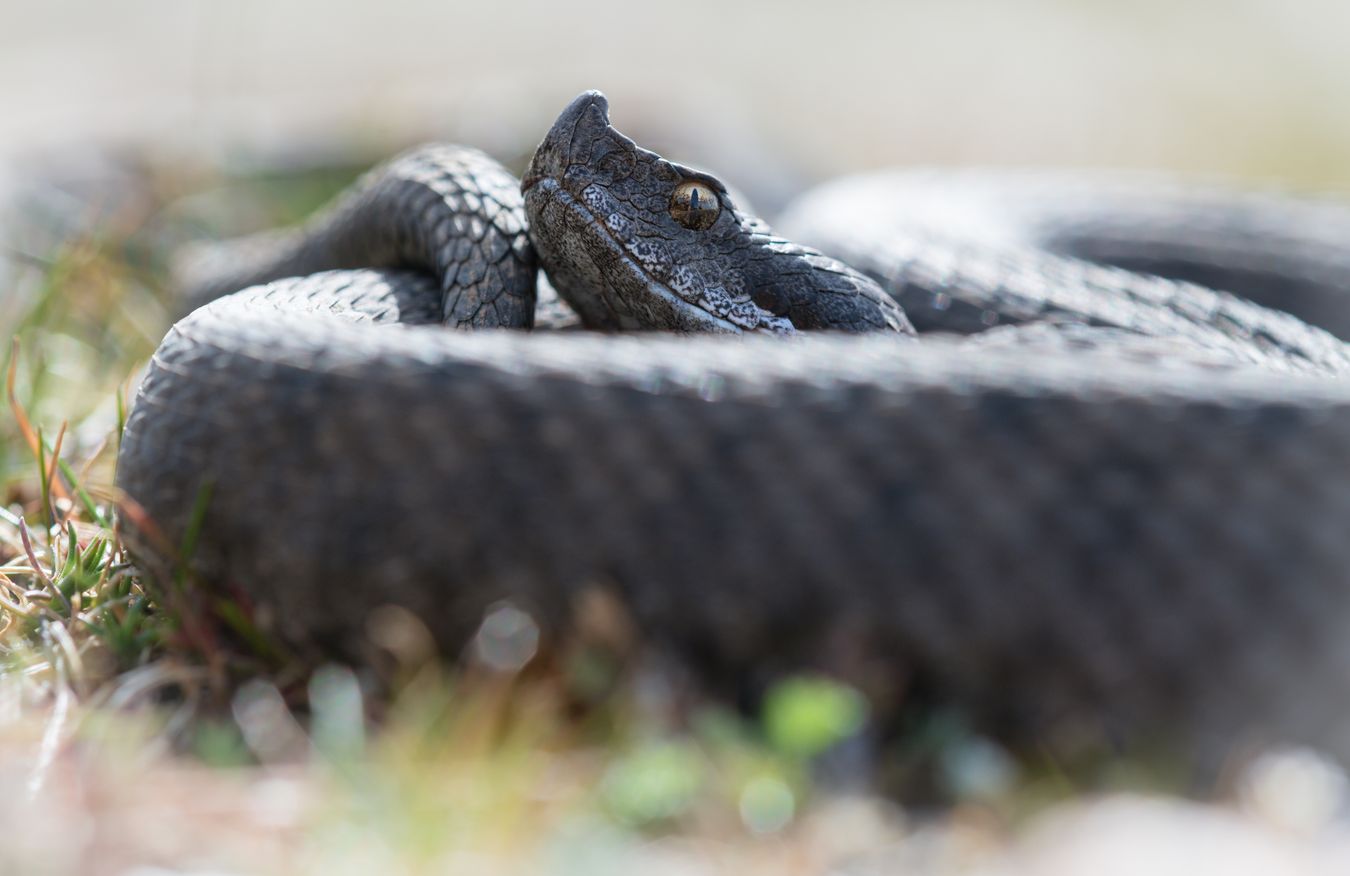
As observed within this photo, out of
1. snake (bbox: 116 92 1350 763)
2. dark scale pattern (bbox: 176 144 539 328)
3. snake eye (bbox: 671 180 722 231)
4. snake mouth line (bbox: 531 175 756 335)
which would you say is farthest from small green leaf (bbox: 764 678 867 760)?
dark scale pattern (bbox: 176 144 539 328)

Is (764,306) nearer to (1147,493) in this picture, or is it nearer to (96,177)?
(1147,493)

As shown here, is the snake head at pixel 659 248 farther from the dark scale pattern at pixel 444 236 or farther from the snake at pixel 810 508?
the snake at pixel 810 508

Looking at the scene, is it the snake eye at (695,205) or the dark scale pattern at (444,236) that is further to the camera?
the dark scale pattern at (444,236)

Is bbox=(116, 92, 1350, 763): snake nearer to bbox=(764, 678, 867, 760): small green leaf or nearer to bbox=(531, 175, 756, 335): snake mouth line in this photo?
bbox=(764, 678, 867, 760): small green leaf

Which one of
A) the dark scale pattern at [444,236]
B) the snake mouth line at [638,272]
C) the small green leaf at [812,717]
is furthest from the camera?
the dark scale pattern at [444,236]

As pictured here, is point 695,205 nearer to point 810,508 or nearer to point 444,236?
point 444,236

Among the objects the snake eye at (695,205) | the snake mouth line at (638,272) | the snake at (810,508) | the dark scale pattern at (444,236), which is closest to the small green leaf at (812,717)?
the snake at (810,508)

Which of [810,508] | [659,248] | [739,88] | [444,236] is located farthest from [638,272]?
[739,88]

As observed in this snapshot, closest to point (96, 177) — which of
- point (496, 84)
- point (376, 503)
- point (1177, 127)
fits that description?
point (496, 84)
